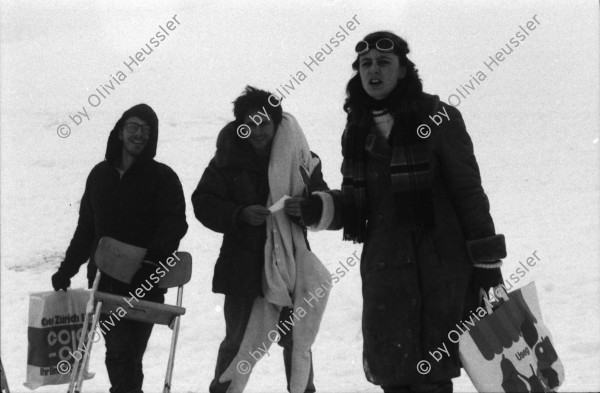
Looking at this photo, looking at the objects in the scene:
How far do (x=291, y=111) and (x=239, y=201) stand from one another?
56.2 ft

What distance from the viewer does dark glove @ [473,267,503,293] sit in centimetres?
342

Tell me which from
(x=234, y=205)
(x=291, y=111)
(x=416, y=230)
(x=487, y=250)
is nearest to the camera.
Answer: (x=487, y=250)

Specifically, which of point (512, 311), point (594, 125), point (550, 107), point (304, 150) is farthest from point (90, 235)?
point (550, 107)

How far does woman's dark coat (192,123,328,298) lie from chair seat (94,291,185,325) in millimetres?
285

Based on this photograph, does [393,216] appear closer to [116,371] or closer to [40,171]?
[116,371]

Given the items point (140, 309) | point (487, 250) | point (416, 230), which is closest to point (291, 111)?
point (140, 309)

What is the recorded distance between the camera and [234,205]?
13.9 feet

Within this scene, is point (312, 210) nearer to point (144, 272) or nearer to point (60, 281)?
point (144, 272)

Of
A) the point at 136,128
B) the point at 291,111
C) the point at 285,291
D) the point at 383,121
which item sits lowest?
the point at 285,291

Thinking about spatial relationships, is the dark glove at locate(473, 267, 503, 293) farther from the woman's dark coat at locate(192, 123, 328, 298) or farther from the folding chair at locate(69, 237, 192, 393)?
the folding chair at locate(69, 237, 192, 393)

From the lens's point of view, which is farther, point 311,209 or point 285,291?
point 285,291

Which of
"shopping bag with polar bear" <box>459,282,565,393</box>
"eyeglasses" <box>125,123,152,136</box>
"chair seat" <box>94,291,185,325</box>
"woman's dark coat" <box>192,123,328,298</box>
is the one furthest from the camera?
"eyeglasses" <box>125,123,152,136</box>

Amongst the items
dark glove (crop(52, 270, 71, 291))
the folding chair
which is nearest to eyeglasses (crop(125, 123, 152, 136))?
the folding chair

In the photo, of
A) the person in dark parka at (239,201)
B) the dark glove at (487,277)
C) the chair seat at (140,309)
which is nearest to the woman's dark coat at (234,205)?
the person in dark parka at (239,201)
